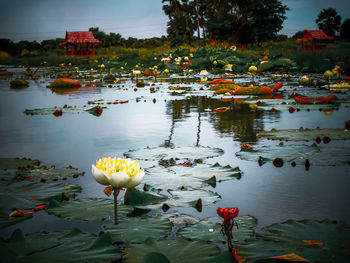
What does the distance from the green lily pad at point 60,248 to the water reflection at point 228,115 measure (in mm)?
1708

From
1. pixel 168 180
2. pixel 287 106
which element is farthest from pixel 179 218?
pixel 287 106

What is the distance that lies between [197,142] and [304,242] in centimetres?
174

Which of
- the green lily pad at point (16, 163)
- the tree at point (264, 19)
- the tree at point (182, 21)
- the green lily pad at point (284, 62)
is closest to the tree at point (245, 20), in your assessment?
the tree at point (264, 19)

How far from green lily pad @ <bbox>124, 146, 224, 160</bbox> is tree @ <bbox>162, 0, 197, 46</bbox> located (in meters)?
33.9

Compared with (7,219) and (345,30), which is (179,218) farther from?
(345,30)

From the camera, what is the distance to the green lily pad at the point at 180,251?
115 cm

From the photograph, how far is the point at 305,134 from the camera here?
3086 mm

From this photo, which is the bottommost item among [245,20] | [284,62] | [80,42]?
[284,62]

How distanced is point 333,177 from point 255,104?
3176mm

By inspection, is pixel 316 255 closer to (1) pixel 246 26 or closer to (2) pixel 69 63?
(2) pixel 69 63

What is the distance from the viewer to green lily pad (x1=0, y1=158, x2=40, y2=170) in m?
2.34

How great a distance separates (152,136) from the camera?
3.28m

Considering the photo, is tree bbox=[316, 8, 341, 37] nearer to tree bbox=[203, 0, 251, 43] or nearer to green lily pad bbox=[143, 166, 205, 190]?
tree bbox=[203, 0, 251, 43]

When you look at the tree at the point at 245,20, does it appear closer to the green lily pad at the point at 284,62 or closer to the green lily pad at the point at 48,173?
the green lily pad at the point at 284,62
